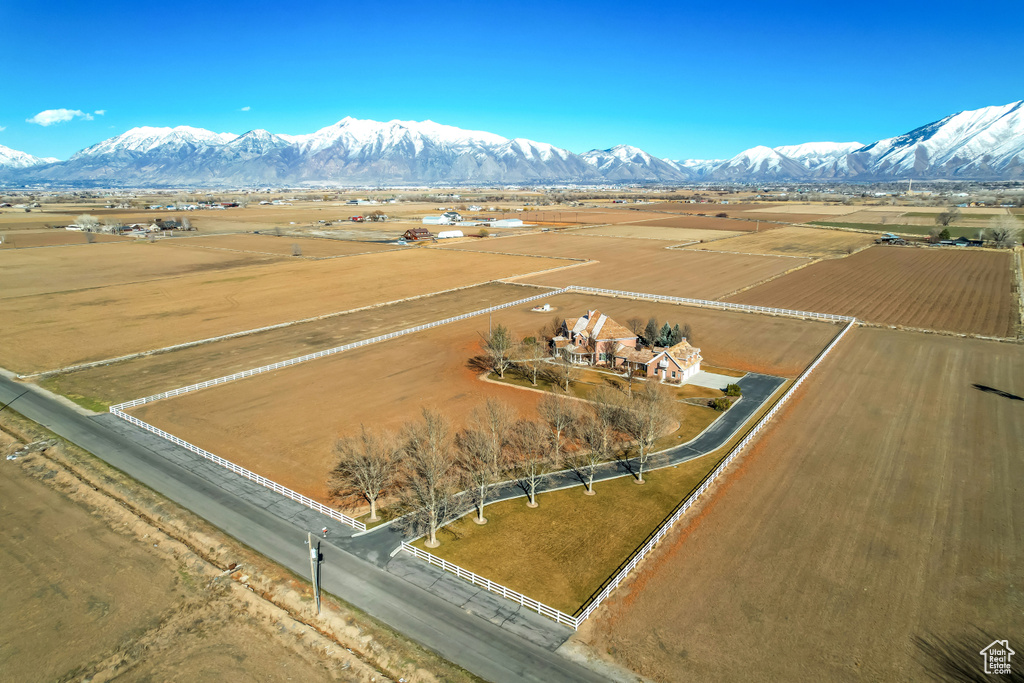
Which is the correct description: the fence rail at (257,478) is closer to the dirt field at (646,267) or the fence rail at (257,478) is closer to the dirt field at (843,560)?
the dirt field at (843,560)

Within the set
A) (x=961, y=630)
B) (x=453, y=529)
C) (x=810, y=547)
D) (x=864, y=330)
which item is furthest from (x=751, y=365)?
(x=453, y=529)

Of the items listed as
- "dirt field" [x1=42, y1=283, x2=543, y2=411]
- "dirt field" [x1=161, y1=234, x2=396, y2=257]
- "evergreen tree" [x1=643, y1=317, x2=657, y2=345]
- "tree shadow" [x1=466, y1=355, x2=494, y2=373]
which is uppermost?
"dirt field" [x1=161, y1=234, x2=396, y2=257]

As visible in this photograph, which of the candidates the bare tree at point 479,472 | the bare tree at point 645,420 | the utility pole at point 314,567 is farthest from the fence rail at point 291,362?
the bare tree at point 645,420

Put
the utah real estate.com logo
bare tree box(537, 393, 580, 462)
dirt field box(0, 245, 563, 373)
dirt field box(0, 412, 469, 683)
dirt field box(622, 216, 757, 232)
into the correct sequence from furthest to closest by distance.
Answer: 1. dirt field box(622, 216, 757, 232)
2. dirt field box(0, 245, 563, 373)
3. bare tree box(537, 393, 580, 462)
4. dirt field box(0, 412, 469, 683)
5. the utah real estate.com logo

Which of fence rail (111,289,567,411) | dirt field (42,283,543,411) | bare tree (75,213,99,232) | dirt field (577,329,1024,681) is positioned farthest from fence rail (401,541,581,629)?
bare tree (75,213,99,232)

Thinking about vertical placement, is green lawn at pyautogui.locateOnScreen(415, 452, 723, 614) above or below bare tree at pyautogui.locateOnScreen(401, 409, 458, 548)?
below

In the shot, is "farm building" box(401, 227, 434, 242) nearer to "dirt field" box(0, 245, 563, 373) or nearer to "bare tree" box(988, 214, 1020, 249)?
"dirt field" box(0, 245, 563, 373)

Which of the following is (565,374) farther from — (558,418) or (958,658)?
(958,658)
